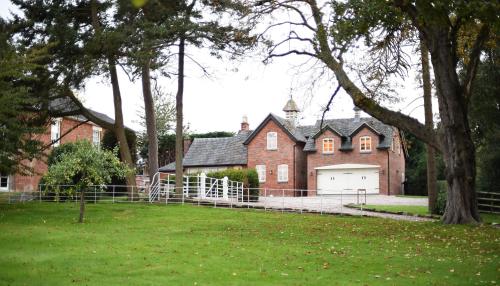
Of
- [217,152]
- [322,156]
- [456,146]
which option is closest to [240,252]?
[456,146]

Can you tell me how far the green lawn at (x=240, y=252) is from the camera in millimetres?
10375

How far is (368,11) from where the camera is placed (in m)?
17.6

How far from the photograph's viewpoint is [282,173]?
51.6 metres

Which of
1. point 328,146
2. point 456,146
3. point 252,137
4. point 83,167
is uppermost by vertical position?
point 252,137

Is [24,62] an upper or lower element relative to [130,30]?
lower

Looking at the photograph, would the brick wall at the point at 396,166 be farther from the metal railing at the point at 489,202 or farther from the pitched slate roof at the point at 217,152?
the metal railing at the point at 489,202

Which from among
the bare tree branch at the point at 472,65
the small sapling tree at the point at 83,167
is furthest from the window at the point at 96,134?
the bare tree branch at the point at 472,65

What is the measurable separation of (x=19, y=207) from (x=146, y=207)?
584 centimetres

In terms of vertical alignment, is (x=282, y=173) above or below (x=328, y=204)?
above

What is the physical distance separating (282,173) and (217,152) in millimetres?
7101

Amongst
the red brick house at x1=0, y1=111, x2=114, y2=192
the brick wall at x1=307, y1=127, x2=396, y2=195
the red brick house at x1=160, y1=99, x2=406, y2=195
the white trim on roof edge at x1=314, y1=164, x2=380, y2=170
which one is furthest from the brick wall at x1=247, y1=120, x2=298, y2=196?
the red brick house at x1=0, y1=111, x2=114, y2=192

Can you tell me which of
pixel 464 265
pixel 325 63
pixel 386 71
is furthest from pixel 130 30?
pixel 464 265

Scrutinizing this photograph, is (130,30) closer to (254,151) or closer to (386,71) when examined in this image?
(386,71)

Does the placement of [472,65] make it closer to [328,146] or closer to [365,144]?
[365,144]
